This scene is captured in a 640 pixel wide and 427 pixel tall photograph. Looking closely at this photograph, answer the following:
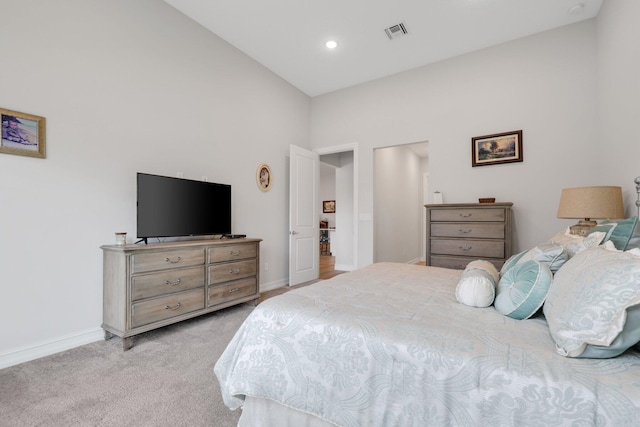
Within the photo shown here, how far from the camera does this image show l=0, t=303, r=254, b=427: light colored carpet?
4.88ft

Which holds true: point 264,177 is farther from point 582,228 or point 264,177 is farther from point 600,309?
point 600,309

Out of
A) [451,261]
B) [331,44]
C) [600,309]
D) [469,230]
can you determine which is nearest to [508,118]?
[469,230]

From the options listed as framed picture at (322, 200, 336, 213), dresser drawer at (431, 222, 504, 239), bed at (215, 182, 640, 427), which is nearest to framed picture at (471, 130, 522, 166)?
dresser drawer at (431, 222, 504, 239)

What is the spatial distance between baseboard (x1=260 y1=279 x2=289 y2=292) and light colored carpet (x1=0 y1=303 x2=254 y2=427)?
1.61m

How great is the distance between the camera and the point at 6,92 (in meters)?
2.05

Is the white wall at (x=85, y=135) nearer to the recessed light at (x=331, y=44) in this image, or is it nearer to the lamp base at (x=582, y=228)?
the recessed light at (x=331, y=44)

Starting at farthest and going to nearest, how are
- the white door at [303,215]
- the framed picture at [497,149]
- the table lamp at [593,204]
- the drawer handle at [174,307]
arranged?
the white door at [303,215] < the framed picture at [497,149] < the drawer handle at [174,307] < the table lamp at [593,204]

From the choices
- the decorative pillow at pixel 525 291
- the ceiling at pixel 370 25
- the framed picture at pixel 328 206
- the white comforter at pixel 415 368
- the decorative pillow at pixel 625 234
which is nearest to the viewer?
the white comforter at pixel 415 368

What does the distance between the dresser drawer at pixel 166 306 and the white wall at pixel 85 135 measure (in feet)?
1.61

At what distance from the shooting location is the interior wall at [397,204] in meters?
5.12

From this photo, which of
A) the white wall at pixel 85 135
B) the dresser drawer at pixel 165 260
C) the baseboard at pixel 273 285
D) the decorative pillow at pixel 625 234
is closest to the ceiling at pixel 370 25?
the white wall at pixel 85 135

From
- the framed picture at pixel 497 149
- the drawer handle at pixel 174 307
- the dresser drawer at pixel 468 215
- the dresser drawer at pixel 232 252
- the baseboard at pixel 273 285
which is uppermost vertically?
the framed picture at pixel 497 149

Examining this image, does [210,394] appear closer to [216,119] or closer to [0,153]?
[0,153]

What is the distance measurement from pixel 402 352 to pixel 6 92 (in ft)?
9.89
